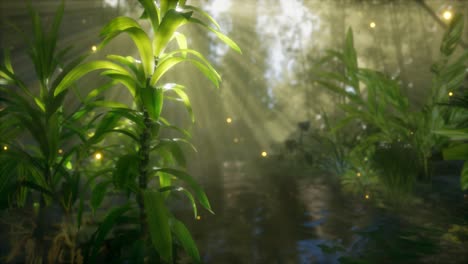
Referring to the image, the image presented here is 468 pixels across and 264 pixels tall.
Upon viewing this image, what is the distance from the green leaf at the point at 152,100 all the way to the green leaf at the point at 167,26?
301 millimetres

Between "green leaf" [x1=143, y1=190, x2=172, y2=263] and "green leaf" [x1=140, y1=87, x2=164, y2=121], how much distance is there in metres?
0.37

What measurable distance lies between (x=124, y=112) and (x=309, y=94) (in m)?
34.8

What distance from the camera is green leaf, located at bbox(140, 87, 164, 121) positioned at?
1.28 metres

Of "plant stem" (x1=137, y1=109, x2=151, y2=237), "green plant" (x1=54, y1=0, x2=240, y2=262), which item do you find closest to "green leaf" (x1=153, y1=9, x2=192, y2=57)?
"green plant" (x1=54, y1=0, x2=240, y2=262)

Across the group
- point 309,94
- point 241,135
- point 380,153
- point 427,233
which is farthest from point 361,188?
point 309,94

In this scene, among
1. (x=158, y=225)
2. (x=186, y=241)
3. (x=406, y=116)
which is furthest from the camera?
(x=406, y=116)

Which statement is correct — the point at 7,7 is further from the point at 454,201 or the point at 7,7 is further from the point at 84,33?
the point at 454,201

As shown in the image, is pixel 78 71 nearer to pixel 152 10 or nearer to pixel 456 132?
pixel 152 10

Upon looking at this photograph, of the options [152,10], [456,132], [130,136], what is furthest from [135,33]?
[456,132]

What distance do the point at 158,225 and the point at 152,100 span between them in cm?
55

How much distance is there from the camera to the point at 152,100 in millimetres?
1312

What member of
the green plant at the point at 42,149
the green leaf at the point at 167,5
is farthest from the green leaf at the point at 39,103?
the green leaf at the point at 167,5

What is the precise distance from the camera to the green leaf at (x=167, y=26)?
1.38 metres

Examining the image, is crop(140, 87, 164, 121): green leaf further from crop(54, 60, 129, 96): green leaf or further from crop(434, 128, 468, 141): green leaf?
crop(434, 128, 468, 141): green leaf
